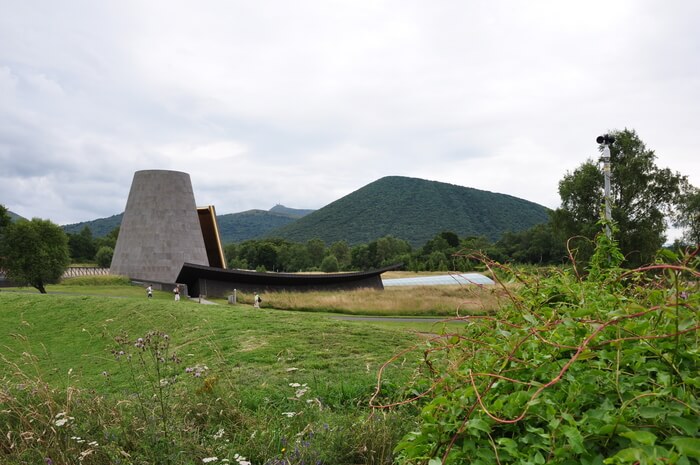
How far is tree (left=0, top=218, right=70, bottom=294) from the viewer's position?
30.7 meters

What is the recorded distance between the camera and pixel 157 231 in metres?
35.4

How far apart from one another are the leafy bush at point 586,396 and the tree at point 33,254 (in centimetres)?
3522

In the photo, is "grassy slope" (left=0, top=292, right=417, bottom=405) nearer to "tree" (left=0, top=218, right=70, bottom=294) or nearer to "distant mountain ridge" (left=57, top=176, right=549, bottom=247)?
"tree" (left=0, top=218, right=70, bottom=294)

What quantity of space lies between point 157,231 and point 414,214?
324 feet

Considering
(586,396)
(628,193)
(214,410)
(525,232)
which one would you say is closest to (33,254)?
(214,410)

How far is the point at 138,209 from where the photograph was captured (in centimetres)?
3588

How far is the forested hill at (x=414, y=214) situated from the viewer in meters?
120

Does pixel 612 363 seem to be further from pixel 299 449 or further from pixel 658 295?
pixel 299 449

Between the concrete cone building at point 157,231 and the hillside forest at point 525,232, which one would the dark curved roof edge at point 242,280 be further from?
the hillside forest at point 525,232

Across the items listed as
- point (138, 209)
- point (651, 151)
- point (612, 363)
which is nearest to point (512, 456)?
point (612, 363)

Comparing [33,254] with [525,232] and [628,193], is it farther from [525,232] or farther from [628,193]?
[525,232]

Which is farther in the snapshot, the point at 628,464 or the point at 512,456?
the point at 512,456

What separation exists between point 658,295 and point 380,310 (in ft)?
71.2

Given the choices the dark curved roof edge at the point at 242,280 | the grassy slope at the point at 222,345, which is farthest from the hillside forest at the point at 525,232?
the dark curved roof edge at the point at 242,280
